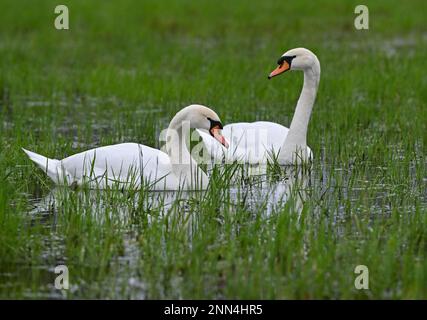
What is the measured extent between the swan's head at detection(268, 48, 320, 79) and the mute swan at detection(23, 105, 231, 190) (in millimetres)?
1684

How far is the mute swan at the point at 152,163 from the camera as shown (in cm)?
816

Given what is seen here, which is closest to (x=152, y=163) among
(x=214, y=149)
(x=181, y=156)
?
(x=181, y=156)

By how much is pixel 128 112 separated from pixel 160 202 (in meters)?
4.29

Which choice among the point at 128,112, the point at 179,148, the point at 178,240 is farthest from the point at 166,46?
the point at 178,240

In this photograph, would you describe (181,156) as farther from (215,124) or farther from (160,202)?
(160,202)

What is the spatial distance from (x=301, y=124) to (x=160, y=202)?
2.62 m

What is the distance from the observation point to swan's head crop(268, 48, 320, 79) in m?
A: 9.65

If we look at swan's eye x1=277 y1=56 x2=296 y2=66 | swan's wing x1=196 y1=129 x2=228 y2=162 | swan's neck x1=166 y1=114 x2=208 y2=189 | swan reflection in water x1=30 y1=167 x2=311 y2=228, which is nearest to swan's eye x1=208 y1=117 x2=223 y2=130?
swan's neck x1=166 y1=114 x2=208 y2=189

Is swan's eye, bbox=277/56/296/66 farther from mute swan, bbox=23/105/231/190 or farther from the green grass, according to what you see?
mute swan, bbox=23/105/231/190

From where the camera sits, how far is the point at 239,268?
5746mm

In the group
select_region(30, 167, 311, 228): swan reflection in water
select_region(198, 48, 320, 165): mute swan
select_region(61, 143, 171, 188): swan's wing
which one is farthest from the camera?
select_region(198, 48, 320, 165): mute swan

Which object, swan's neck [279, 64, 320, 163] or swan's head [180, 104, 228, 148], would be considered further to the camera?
swan's neck [279, 64, 320, 163]

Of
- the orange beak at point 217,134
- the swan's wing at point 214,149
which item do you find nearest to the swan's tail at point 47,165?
the orange beak at point 217,134
